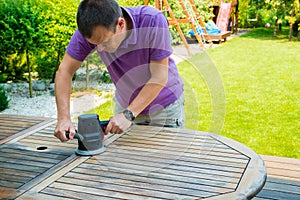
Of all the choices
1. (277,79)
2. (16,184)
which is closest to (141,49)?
(16,184)

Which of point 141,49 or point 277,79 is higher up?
point 141,49

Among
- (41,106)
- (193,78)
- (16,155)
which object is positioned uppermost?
(193,78)

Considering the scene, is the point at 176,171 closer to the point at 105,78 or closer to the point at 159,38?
the point at 159,38

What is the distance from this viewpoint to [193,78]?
7.39 feet

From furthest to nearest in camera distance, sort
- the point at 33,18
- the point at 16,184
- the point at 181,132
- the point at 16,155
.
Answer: the point at 33,18 → the point at 181,132 → the point at 16,155 → the point at 16,184

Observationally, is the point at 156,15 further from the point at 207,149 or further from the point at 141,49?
the point at 207,149

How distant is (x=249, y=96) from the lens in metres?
5.11

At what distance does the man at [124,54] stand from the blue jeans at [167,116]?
0.24 ft

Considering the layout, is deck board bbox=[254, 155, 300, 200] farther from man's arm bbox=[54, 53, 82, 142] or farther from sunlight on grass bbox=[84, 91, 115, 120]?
man's arm bbox=[54, 53, 82, 142]

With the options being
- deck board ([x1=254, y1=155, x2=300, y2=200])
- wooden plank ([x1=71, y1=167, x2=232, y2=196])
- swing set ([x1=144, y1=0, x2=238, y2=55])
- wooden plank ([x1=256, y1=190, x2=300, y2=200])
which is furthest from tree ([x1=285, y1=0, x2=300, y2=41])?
wooden plank ([x1=71, y1=167, x2=232, y2=196])

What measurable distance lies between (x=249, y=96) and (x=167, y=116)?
132 inches

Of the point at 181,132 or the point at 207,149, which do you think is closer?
the point at 207,149

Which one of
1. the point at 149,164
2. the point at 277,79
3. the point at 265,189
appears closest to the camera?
the point at 149,164

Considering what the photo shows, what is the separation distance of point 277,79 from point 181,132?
14.7ft
